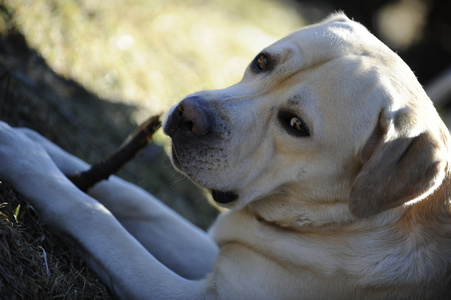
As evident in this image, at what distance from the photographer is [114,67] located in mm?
5637


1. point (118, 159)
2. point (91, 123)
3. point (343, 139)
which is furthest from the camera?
point (91, 123)

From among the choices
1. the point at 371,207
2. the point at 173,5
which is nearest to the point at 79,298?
the point at 371,207

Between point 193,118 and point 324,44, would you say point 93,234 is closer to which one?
point 193,118

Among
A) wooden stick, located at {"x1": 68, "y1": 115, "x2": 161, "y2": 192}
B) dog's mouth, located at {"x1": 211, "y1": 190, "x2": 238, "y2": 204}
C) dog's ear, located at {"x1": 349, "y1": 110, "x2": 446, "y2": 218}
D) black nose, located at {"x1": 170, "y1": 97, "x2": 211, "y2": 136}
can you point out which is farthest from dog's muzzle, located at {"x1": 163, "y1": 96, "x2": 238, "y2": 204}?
dog's ear, located at {"x1": 349, "y1": 110, "x2": 446, "y2": 218}

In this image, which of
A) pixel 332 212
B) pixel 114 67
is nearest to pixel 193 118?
pixel 332 212

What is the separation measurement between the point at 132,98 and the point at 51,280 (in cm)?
346

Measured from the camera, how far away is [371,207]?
8.27 feet

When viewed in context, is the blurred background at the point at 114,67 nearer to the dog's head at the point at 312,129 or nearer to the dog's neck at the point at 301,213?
the dog's head at the point at 312,129

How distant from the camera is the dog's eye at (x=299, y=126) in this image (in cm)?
274

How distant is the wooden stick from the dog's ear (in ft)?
4.15

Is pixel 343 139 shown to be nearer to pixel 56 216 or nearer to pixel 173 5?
pixel 56 216

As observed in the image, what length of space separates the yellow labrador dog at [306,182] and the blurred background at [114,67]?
24.1 inches

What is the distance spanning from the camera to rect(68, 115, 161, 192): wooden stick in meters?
3.14

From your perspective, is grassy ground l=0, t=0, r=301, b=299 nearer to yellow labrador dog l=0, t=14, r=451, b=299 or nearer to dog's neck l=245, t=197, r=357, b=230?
yellow labrador dog l=0, t=14, r=451, b=299
